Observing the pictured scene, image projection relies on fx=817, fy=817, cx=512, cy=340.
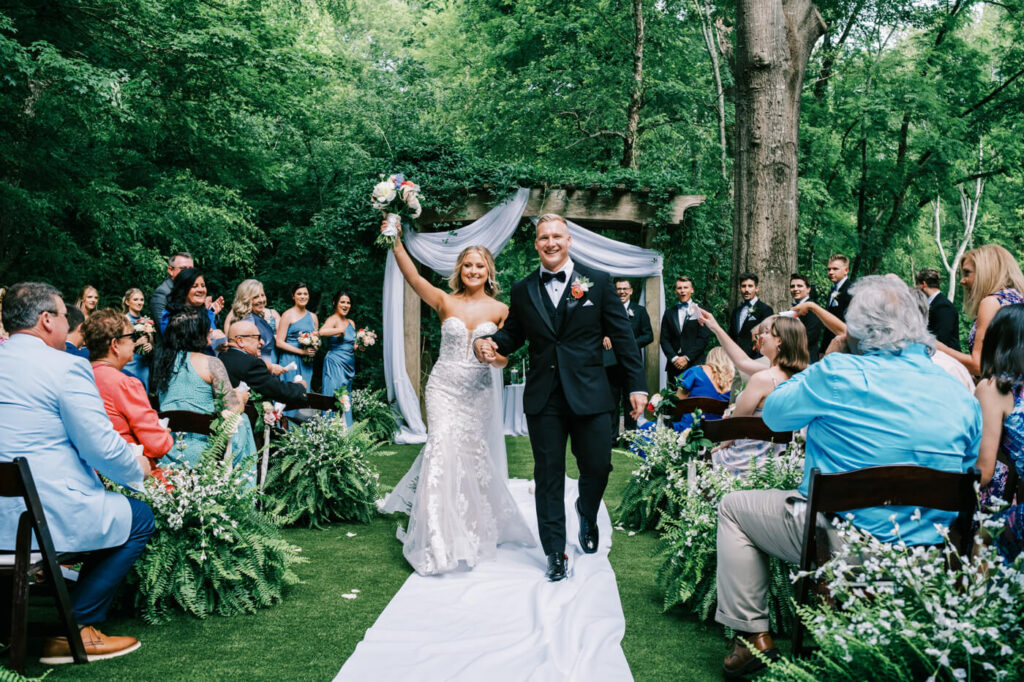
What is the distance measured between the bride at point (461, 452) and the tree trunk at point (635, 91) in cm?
1126

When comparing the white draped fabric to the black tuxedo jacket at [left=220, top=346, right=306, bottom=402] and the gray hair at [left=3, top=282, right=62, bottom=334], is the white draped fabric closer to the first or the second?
the black tuxedo jacket at [left=220, top=346, right=306, bottom=402]

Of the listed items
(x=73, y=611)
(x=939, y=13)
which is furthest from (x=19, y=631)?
(x=939, y=13)

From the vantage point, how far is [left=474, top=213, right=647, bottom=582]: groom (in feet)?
15.6

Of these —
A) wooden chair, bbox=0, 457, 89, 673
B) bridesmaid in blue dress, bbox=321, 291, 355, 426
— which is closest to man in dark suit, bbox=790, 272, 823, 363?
bridesmaid in blue dress, bbox=321, 291, 355, 426

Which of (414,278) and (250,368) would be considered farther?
(250,368)

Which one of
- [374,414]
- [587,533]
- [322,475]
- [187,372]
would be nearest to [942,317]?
[587,533]

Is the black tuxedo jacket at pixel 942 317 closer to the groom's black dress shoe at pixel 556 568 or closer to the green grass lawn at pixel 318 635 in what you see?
the green grass lawn at pixel 318 635

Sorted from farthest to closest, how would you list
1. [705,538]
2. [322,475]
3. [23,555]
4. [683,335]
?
[683,335] < [322,475] < [705,538] < [23,555]

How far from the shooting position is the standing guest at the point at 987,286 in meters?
5.20

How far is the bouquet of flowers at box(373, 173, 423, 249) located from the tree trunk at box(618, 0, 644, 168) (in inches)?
449

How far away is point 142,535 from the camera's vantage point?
3729 mm

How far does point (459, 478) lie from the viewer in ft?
17.4

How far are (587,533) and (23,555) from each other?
3160 mm

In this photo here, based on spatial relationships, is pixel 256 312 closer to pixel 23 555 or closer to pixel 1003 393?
pixel 23 555
